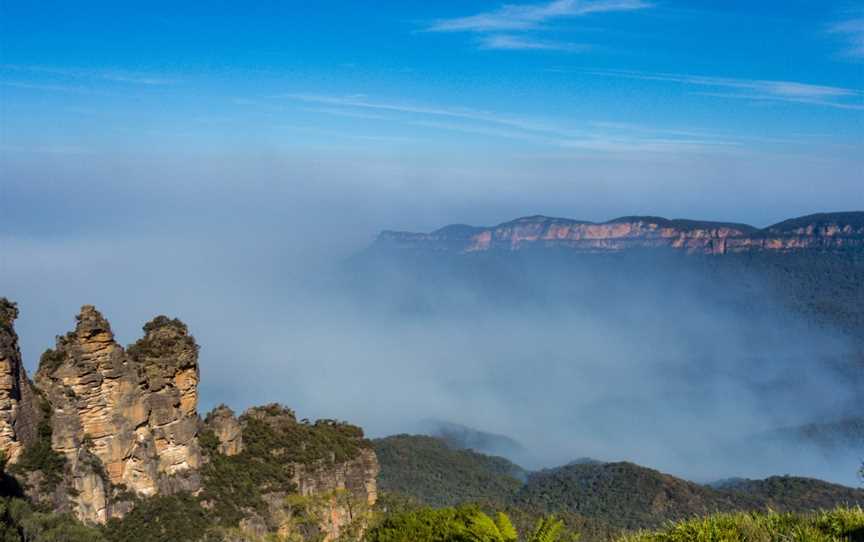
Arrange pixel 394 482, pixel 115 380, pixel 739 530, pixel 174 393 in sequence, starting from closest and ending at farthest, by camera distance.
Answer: pixel 739 530, pixel 115 380, pixel 174 393, pixel 394 482

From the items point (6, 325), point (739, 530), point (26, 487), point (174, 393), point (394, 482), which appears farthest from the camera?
point (394, 482)

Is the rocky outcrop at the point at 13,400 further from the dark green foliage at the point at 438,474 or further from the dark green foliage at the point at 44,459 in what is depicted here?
the dark green foliage at the point at 438,474

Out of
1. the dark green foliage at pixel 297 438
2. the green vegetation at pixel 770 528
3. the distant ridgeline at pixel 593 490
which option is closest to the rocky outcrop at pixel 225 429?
the dark green foliage at pixel 297 438

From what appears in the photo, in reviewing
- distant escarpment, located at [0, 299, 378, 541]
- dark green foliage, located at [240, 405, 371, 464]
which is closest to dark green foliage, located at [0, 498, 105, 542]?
distant escarpment, located at [0, 299, 378, 541]

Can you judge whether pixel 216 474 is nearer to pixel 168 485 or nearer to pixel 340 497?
pixel 168 485

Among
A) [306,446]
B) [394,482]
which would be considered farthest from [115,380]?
[394,482]

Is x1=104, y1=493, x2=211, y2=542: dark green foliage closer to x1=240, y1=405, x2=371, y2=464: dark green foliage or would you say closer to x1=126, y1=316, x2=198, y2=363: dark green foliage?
x1=126, y1=316, x2=198, y2=363: dark green foliage
